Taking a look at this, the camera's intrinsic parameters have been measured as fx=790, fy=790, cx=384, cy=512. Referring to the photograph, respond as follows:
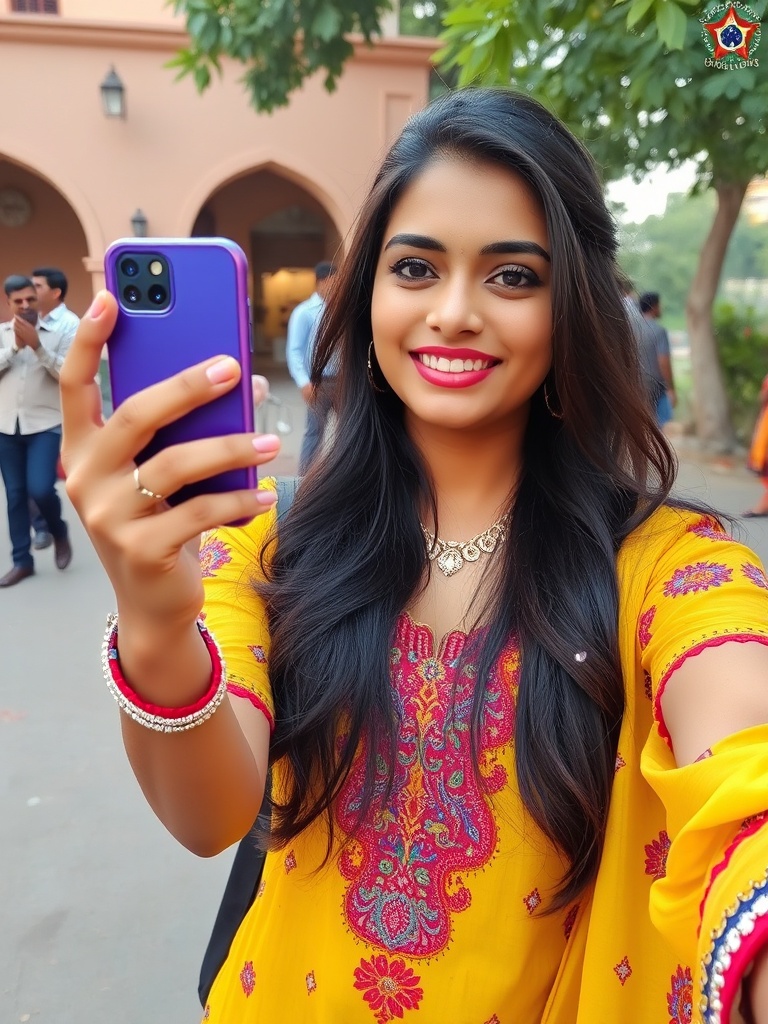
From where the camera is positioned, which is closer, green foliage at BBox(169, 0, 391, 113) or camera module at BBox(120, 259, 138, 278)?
camera module at BBox(120, 259, 138, 278)

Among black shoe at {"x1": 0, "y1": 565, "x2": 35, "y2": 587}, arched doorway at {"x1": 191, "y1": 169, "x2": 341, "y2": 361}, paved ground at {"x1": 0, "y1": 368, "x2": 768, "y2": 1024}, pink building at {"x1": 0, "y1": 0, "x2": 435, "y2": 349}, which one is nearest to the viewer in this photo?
paved ground at {"x1": 0, "y1": 368, "x2": 768, "y2": 1024}

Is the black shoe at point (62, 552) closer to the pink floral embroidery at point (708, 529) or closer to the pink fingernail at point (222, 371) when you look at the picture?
the pink floral embroidery at point (708, 529)

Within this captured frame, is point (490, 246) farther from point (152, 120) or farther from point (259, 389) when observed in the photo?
point (152, 120)

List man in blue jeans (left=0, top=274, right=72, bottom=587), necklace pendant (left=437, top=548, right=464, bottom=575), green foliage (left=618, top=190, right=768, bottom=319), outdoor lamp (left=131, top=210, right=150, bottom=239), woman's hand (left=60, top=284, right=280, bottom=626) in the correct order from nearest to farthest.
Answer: woman's hand (left=60, top=284, right=280, bottom=626), necklace pendant (left=437, top=548, right=464, bottom=575), man in blue jeans (left=0, top=274, right=72, bottom=587), outdoor lamp (left=131, top=210, right=150, bottom=239), green foliage (left=618, top=190, right=768, bottom=319)

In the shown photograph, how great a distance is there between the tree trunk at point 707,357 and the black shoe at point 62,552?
6.50 meters

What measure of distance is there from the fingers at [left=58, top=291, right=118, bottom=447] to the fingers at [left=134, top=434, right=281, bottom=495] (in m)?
0.07

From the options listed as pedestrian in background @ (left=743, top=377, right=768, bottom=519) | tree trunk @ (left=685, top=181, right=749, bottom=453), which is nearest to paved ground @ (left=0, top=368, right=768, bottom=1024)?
pedestrian in background @ (left=743, top=377, right=768, bottom=519)

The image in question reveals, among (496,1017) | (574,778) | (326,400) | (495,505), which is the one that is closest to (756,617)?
(574,778)

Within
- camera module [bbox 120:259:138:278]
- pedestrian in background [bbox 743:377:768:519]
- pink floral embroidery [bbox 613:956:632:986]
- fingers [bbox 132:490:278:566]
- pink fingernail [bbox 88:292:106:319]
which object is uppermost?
camera module [bbox 120:259:138:278]

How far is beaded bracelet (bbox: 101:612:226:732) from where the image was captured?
0.75 meters

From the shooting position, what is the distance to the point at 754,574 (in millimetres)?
1032

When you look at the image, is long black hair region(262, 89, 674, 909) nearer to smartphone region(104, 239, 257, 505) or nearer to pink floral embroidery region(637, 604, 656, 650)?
pink floral embroidery region(637, 604, 656, 650)

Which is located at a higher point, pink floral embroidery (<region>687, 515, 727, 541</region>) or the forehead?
the forehead

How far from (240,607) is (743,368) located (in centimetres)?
915
